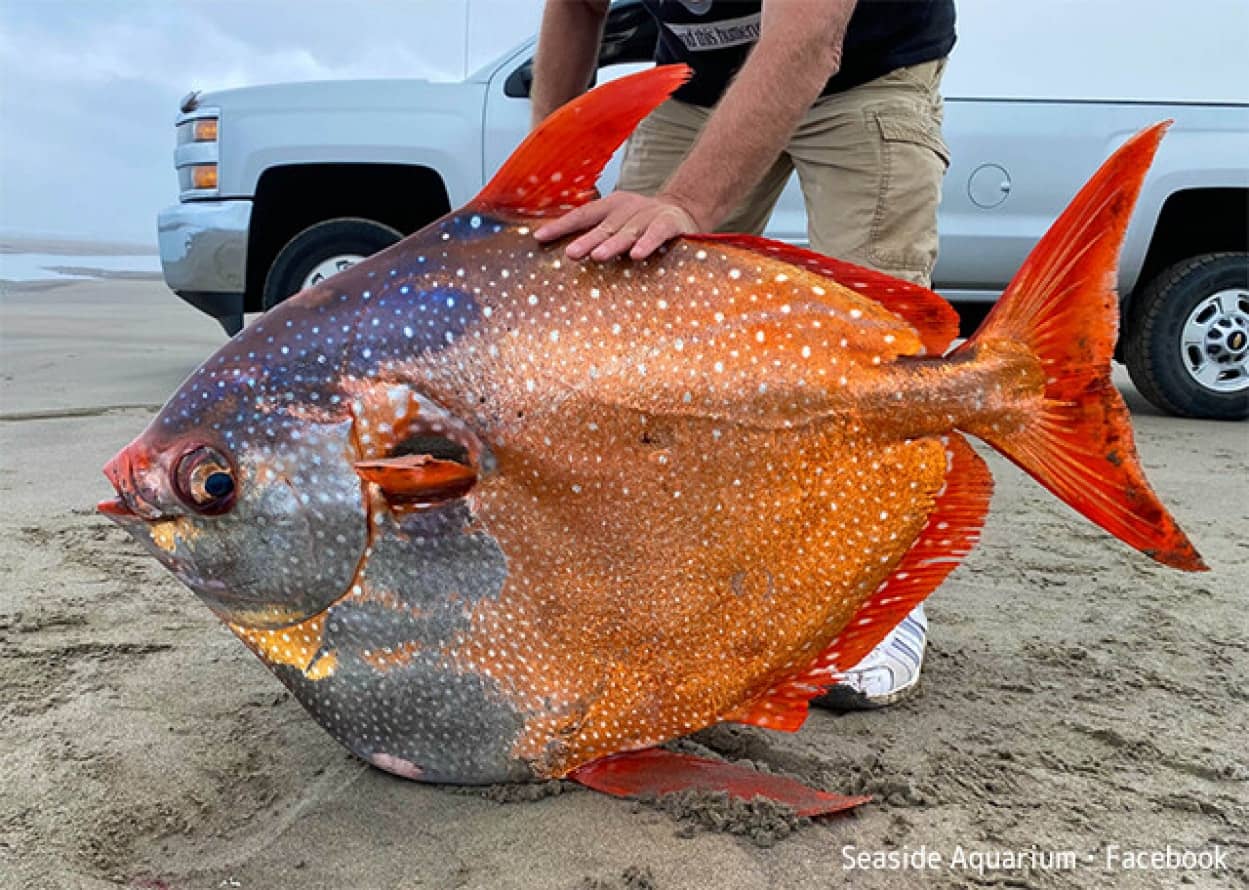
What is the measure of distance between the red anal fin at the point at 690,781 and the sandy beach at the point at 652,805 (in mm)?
33

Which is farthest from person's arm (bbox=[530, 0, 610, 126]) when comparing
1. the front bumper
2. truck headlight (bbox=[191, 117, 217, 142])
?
truck headlight (bbox=[191, 117, 217, 142])

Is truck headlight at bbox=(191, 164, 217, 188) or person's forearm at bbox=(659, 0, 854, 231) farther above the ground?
person's forearm at bbox=(659, 0, 854, 231)

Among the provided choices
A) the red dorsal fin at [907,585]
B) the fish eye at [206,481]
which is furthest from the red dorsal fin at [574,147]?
the red dorsal fin at [907,585]

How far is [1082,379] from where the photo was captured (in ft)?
4.58

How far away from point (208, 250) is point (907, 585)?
4645 millimetres

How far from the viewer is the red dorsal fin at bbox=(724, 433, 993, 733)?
1.47 meters

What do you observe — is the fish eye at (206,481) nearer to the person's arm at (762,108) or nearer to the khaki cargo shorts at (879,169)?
the person's arm at (762,108)

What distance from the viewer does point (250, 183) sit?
5137mm

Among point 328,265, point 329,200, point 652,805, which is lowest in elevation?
point 652,805

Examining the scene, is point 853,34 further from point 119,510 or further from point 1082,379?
point 119,510

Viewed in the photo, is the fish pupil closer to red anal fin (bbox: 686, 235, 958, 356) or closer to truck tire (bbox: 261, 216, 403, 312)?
red anal fin (bbox: 686, 235, 958, 356)

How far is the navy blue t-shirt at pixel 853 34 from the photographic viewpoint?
88.3 inches

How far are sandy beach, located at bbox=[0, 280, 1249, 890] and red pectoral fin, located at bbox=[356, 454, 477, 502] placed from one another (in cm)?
48

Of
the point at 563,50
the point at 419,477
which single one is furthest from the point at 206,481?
the point at 563,50
